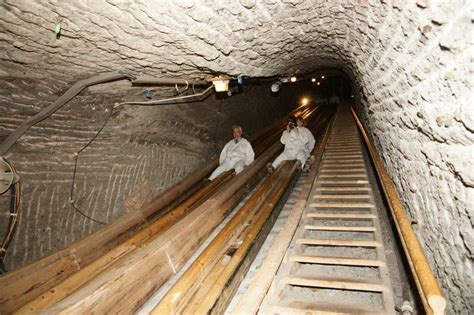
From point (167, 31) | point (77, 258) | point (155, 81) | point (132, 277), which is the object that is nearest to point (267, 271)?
point (132, 277)

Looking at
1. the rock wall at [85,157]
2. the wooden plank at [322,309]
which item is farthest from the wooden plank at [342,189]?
the rock wall at [85,157]

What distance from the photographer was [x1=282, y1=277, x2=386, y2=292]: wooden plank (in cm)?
225

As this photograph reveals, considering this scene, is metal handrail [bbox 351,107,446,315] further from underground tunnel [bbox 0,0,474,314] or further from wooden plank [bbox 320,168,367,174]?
wooden plank [bbox 320,168,367,174]

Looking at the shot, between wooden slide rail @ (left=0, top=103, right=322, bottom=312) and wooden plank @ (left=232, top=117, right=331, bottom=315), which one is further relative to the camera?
wooden slide rail @ (left=0, top=103, right=322, bottom=312)

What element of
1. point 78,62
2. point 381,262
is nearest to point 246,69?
point 78,62

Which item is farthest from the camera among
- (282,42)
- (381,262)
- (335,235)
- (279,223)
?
(279,223)

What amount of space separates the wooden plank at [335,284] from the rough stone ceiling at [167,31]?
7.29ft

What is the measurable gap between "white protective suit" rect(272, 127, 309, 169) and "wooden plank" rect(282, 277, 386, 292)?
3.90 meters

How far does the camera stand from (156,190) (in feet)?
18.0

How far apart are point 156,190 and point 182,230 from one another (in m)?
2.66

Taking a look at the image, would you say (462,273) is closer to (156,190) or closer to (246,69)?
(246,69)

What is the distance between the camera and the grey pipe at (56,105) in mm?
3363

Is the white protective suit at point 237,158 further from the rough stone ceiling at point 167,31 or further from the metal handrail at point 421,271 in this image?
the metal handrail at point 421,271

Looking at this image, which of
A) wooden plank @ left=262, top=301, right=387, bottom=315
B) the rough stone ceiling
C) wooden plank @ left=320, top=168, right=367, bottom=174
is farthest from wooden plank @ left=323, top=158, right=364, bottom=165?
wooden plank @ left=262, top=301, right=387, bottom=315
